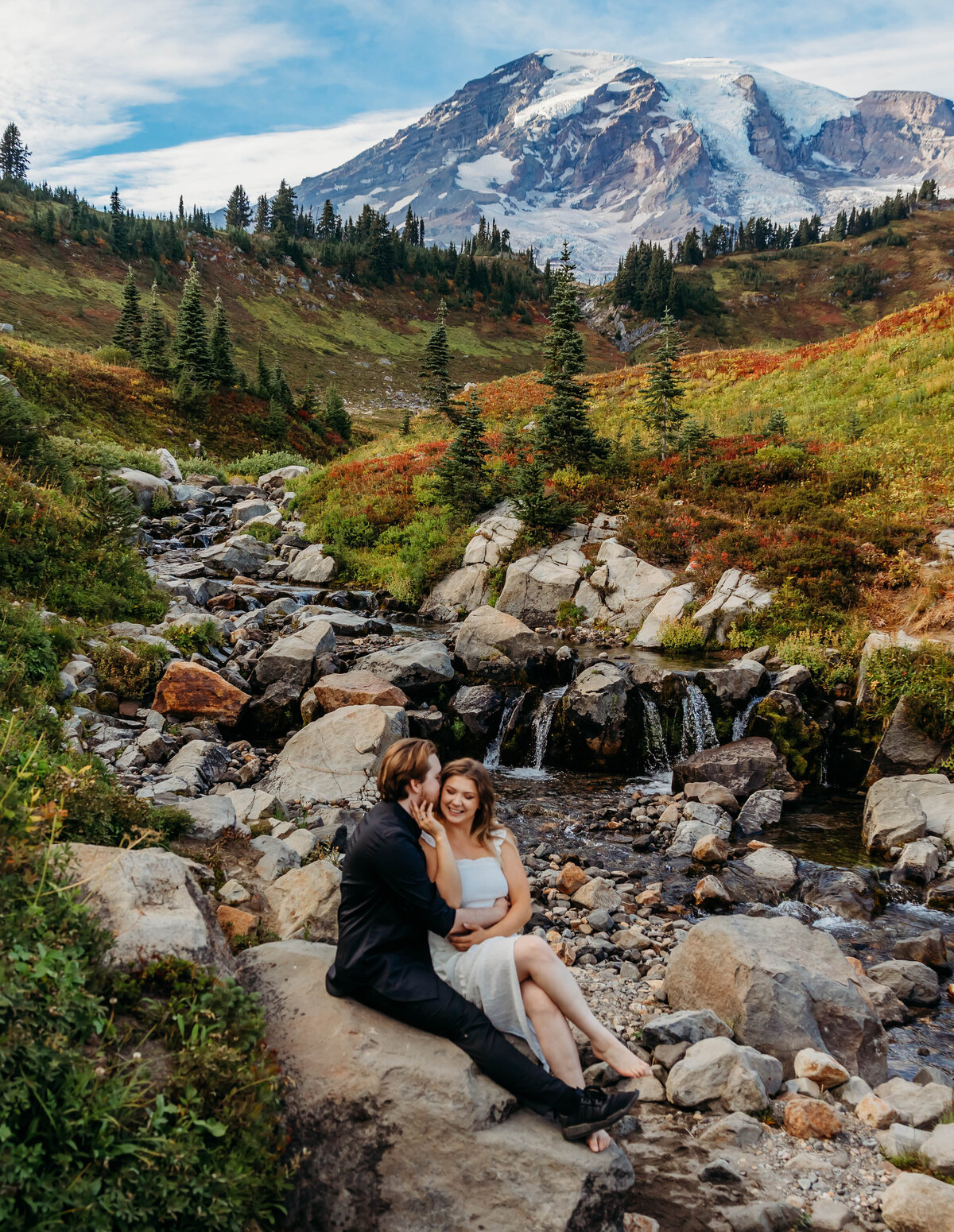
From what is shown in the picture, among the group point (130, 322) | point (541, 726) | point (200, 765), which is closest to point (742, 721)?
point (541, 726)

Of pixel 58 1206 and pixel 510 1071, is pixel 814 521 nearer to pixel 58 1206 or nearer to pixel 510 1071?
pixel 510 1071

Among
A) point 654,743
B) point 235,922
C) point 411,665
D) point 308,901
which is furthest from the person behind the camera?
point 411,665

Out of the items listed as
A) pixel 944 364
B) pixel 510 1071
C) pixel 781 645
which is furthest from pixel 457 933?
pixel 944 364

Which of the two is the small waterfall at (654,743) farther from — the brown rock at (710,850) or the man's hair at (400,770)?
the man's hair at (400,770)

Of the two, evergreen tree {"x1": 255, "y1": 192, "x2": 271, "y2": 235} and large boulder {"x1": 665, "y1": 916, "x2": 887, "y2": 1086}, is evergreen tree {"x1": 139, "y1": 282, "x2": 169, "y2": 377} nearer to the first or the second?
large boulder {"x1": 665, "y1": 916, "x2": 887, "y2": 1086}

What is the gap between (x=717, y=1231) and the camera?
4238 millimetres

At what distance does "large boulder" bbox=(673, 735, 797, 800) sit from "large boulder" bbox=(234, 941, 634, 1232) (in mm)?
9406

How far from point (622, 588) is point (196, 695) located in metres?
12.3

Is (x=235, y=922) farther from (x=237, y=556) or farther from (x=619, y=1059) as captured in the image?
(x=237, y=556)

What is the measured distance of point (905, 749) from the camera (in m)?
12.8

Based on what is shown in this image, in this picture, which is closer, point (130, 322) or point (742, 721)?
point (742, 721)

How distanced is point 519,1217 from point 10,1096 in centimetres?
261

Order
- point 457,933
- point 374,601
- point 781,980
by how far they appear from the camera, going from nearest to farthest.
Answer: point 457,933 < point 781,980 < point 374,601

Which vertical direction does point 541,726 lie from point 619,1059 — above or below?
below
